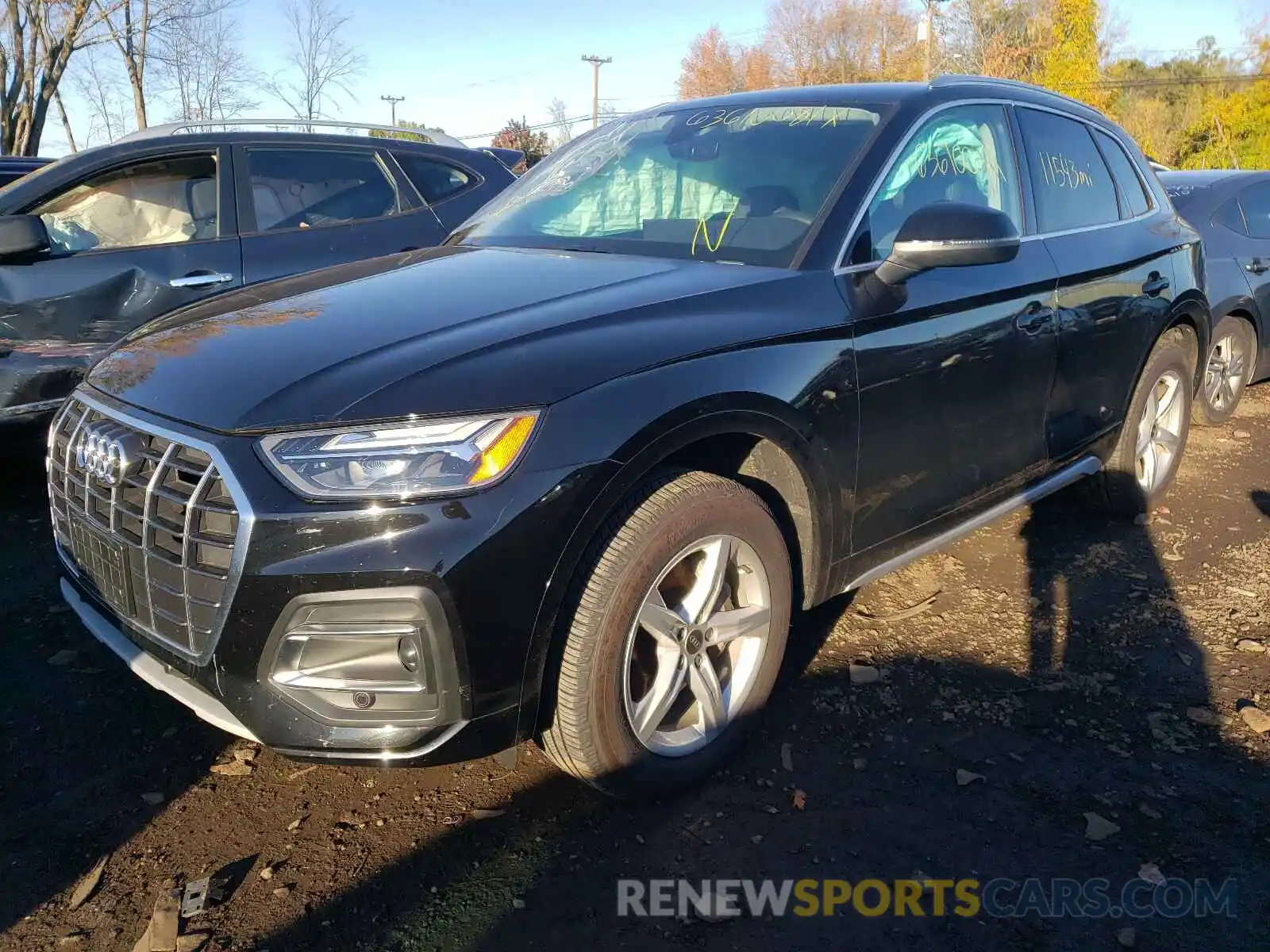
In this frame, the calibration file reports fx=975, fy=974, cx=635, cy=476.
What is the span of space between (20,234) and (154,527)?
2979 mm

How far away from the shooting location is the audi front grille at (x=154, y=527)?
6.59 ft

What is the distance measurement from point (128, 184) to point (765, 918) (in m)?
4.48

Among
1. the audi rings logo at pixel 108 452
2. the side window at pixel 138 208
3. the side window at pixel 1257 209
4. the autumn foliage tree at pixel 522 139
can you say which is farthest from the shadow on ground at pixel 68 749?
the autumn foliage tree at pixel 522 139

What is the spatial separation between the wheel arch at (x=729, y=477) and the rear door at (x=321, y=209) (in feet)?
9.72

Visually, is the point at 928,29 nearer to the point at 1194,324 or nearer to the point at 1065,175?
the point at 1194,324

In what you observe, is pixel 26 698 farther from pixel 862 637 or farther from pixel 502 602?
pixel 862 637

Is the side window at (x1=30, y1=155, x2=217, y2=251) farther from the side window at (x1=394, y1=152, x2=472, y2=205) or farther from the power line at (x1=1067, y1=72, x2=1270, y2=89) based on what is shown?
the power line at (x1=1067, y1=72, x2=1270, y2=89)

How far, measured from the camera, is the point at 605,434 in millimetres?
2129

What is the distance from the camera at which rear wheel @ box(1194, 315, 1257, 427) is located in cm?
618

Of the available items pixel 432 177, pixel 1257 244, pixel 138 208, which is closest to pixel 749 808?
pixel 138 208

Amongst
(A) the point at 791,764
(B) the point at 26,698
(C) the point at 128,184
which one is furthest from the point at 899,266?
(C) the point at 128,184

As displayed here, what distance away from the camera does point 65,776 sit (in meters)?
2.61

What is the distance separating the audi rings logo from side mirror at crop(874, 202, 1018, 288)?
2045mm

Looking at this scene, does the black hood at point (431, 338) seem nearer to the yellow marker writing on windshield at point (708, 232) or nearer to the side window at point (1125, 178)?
the yellow marker writing on windshield at point (708, 232)
